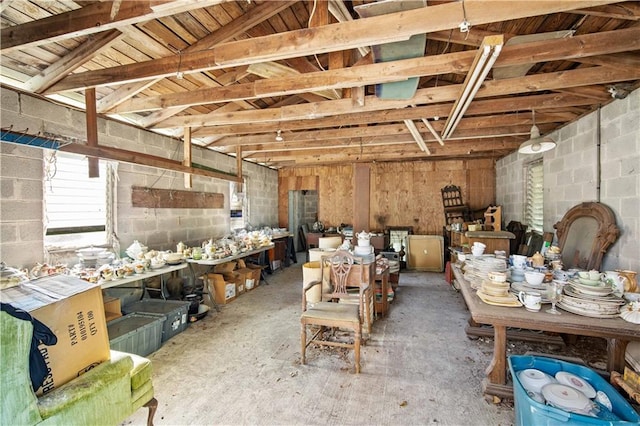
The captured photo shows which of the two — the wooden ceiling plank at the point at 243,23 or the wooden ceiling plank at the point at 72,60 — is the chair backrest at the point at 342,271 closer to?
the wooden ceiling plank at the point at 243,23

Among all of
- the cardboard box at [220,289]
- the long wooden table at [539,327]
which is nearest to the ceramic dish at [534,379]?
the long wooden table at [539,327]

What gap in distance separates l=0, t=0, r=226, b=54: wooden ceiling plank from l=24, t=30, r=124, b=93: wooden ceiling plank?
1.19 feet

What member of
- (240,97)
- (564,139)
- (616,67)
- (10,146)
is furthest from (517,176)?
(10,146)

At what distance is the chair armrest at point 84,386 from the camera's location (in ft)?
4.36

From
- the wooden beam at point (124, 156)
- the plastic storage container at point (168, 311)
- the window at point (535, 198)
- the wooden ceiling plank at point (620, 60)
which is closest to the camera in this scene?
the wooden ceiling plank at point (620, 60)

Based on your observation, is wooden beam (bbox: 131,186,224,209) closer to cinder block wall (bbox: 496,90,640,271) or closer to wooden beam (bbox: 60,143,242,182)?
wooden beam (bbox: 60,143,242,182)

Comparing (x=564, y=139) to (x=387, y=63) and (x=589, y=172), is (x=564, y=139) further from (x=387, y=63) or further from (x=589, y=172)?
(x=387, y=63)

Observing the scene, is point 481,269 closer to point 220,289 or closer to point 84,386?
point 84,386

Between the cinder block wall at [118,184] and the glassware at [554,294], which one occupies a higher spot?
the cinder block wall at [118,184]

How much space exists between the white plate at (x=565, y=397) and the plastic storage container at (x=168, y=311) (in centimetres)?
337

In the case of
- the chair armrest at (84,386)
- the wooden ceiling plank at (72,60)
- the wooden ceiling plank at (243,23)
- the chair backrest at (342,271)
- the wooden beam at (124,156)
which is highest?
the wooden ceiling plank at (243,23)

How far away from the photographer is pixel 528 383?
1768 mm

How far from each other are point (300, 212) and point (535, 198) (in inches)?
251

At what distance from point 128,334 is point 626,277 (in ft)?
13.6
